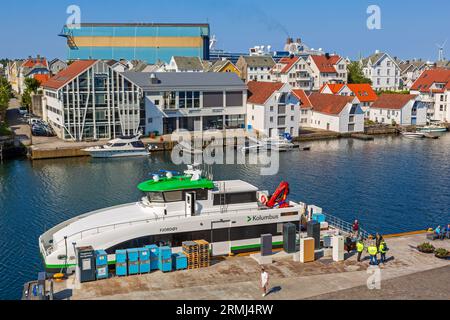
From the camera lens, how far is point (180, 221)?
2525 centimetres

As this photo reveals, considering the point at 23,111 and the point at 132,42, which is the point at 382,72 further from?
the point at 23,111

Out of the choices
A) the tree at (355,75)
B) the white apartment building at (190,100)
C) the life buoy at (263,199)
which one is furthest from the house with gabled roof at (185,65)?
the life buoy at (263,199)

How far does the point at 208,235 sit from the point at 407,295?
9.11 meters

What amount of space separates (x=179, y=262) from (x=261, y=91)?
5485 cm

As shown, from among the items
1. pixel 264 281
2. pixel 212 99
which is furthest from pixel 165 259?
pixel 212 99

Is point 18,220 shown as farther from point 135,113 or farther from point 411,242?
point 135,113

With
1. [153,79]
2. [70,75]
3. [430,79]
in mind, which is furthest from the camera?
[430,79]

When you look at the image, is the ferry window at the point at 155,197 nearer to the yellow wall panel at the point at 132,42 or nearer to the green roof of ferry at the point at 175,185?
the green roof of ferry at the point at 175,185

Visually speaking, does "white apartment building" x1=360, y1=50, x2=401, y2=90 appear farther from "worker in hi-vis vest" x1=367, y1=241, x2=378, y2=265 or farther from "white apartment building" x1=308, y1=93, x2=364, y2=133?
"worker in hi-vis vest" x1=367, y1=241, x2=378, y2=265

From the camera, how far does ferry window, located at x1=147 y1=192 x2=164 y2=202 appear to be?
1040 inches

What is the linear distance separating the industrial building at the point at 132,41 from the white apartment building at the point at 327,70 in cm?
3756

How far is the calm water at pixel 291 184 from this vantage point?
117 feet

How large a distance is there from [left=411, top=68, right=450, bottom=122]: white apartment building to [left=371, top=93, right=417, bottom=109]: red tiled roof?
296 centimetres
